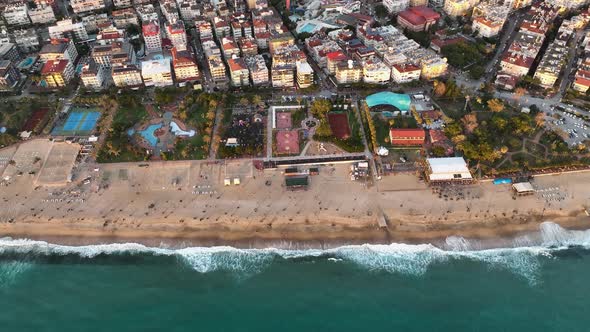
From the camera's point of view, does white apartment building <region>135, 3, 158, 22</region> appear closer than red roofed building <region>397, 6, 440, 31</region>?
No

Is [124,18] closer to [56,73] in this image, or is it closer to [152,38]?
[152,38]

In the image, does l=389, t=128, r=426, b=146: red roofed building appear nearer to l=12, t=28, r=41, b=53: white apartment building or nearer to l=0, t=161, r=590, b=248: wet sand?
l=0, t=161, r=590, b=248: wet sand

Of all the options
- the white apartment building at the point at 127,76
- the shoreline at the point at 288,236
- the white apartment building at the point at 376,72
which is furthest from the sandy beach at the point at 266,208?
the white apartment building at the point at 376,72

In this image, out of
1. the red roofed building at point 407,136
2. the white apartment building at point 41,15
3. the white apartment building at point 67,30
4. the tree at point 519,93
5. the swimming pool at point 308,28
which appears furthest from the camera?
the white apartment building at point 41,15

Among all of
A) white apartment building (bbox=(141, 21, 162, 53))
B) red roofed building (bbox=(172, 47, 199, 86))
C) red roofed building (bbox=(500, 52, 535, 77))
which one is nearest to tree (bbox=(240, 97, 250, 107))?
red roofed building (bbox=(172, 47, 199, 86))

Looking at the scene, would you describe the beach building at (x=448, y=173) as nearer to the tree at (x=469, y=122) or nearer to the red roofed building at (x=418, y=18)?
the tree at (x=469, y=122)
